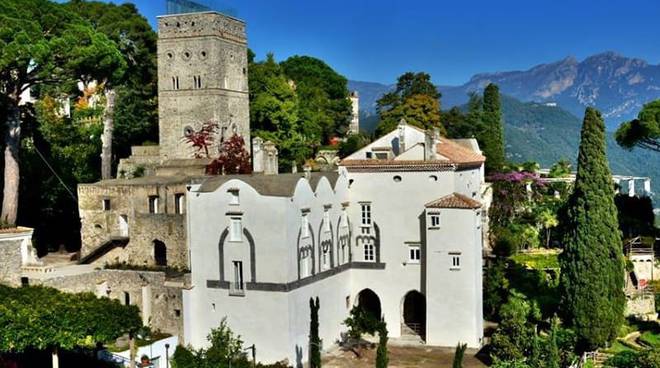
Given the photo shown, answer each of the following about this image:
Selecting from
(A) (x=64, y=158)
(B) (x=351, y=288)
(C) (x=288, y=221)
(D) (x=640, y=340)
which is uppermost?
(A) (x=64, y=158)

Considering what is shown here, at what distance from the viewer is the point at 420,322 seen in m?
42.9

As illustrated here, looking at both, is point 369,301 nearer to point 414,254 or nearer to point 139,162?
point 414,254

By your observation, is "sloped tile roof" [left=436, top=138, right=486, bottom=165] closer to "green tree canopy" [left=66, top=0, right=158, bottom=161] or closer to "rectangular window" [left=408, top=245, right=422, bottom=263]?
"rectangular window" [left=408, top=245, right=422, bottom=263]

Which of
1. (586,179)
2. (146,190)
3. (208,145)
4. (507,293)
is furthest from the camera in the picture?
(208,145)

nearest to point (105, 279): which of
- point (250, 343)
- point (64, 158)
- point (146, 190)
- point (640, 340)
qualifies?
point (146, 190)

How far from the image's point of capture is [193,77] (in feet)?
170

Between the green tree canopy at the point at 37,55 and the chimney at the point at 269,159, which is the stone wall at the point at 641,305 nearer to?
the chimney at the point at 269,159

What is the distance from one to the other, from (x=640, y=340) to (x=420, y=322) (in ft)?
35.7

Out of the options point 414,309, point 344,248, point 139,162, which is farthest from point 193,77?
point 414,309

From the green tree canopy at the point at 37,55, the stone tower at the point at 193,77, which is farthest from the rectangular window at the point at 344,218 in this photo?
the stone tower at the point at 193,77

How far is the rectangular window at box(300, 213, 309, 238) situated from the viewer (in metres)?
36.7

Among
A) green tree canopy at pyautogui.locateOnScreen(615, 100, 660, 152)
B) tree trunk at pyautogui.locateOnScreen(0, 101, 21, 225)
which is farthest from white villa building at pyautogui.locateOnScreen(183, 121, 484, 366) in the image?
green tree canopy at pyautogui.locateOnScreen(615, 100, 660, 152)

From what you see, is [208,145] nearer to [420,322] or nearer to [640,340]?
[420,322]

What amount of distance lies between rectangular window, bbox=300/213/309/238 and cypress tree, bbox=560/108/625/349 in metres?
12.2
